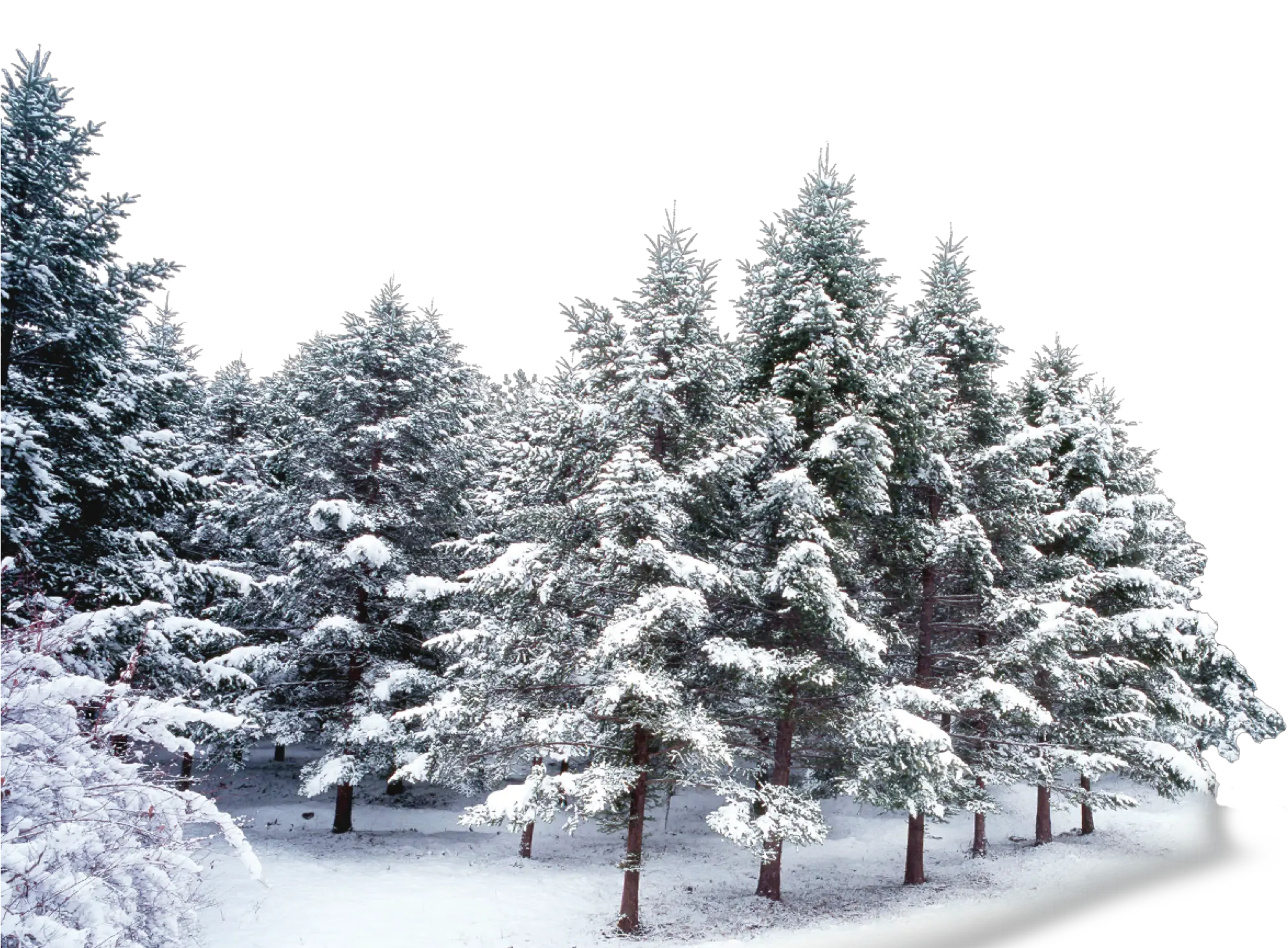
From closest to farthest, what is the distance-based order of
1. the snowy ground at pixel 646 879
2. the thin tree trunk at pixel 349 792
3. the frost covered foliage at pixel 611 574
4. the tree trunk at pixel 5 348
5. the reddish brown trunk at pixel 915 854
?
the frost covered foliage at pixel 611 574 < the snowy ground at pixel 646 879 < the tree trunk at pixel 5 348 < the reddish brown trunk at pixel 915 854 < the thin tree trunk at pixel 349 792

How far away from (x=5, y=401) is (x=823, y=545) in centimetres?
1520

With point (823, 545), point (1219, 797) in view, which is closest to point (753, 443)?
point (823, 545)

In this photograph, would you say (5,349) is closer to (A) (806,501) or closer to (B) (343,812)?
(B) (343,812)

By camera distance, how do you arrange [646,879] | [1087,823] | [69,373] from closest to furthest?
1. [69,373]
2. [646,879]
3. [1087,823]

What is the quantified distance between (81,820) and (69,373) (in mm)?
10833

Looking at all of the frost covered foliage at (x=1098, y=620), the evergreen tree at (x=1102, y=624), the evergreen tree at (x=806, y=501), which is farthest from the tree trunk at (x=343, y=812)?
the evergreen tree at (x=1102, y=624)

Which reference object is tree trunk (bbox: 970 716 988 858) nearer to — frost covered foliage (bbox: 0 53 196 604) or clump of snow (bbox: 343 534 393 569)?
clump of snow (bbox: 343 534 393 569)

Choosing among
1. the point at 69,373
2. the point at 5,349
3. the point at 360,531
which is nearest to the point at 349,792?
the point at 360,531

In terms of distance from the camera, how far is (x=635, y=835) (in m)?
13.0

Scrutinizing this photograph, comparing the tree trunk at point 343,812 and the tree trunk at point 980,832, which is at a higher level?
the tree trunk at point 980,832

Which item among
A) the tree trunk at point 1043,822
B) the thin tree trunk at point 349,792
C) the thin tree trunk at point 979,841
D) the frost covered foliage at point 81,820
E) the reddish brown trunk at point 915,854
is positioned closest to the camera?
the frost covered foliage at point 81,820

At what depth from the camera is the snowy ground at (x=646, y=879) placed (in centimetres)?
1252

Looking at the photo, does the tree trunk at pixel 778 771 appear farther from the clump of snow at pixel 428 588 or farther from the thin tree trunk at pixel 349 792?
the thin tree trunk at pixel 349 792

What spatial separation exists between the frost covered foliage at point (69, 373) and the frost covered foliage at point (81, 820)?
20.9ft
